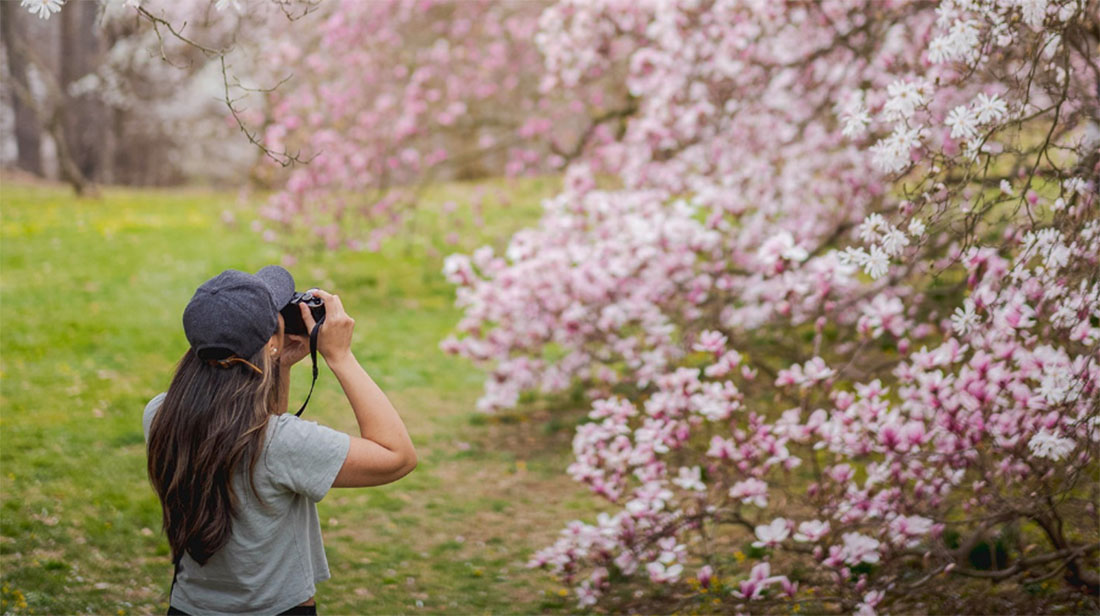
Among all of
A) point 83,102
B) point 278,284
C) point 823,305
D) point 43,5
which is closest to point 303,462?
point 278,284

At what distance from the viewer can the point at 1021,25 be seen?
130 inches

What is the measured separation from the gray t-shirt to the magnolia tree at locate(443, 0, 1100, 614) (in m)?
1.78

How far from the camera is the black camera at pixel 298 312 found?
6.75ft

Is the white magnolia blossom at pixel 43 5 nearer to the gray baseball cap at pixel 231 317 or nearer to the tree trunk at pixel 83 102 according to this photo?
the gray baseball cap at pixel 231 317

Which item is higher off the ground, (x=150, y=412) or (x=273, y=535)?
(x=150, y=412)

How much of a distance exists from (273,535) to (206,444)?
0.24 m

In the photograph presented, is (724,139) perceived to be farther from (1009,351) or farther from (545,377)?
(1009,351)

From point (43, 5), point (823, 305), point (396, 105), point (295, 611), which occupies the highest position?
point (396, 105)

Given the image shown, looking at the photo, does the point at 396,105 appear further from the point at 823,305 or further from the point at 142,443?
the point at 823,305

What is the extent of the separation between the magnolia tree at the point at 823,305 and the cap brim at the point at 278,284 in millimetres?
1707

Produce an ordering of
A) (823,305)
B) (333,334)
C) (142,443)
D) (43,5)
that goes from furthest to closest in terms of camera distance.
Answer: (142,443), (823,305), (43,5), (333,334)

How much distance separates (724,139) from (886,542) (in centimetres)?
331

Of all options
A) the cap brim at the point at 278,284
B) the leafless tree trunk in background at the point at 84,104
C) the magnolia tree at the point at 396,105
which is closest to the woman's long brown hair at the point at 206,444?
the cap brim at the point at 278,284

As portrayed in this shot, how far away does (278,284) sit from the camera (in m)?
2.04
